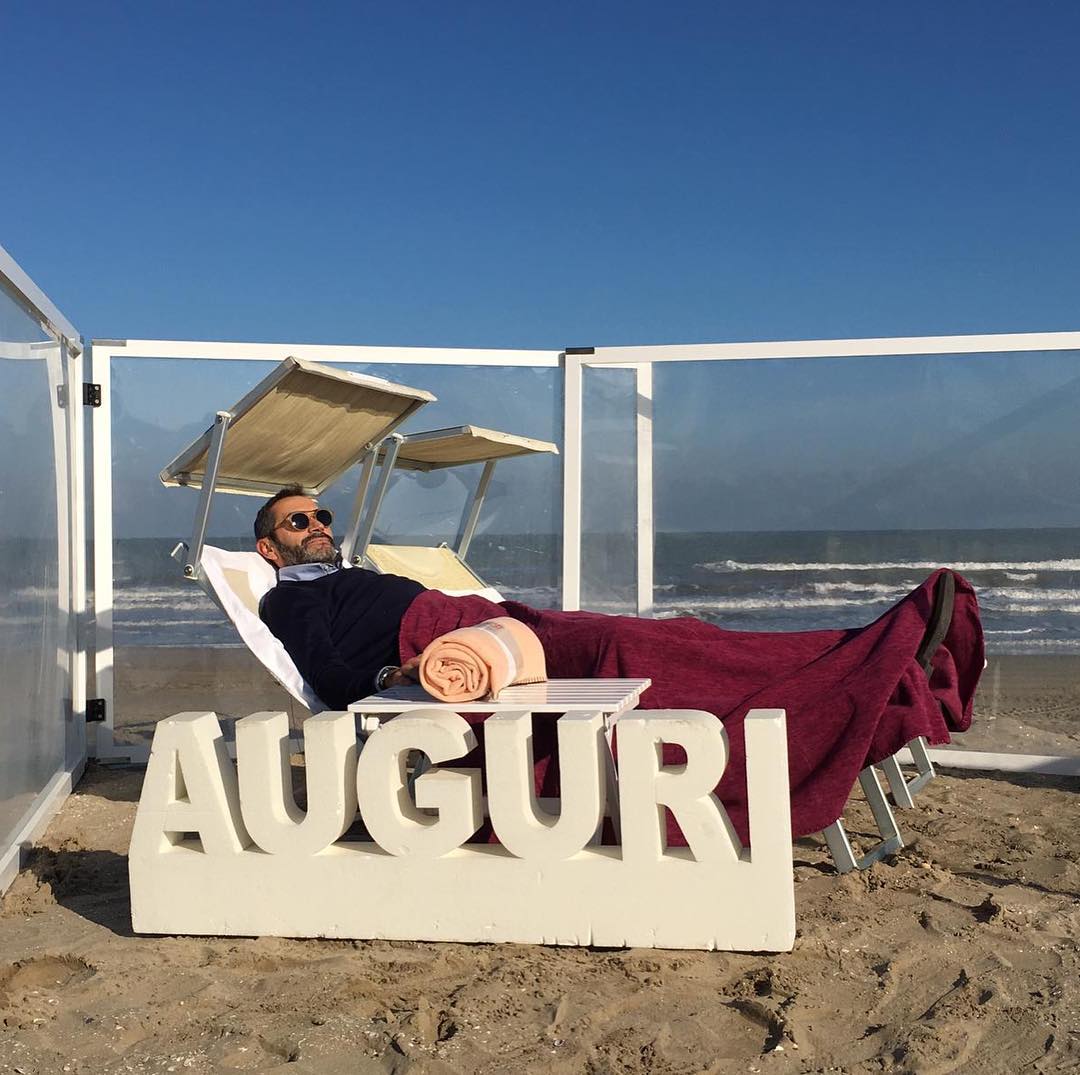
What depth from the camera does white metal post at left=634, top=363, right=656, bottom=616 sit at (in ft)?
16.0

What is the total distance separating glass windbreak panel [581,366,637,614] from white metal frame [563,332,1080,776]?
A: 0.10 feet

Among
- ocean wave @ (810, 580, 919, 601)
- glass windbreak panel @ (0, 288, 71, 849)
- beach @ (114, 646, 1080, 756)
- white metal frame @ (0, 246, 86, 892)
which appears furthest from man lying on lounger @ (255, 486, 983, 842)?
ocean wave @ (810, 580, 919, 601)

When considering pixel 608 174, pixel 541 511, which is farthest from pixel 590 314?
pixel 541 511

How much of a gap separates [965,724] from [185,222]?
15120 millimetres

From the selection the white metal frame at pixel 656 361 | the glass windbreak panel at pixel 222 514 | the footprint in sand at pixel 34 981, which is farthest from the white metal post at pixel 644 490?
the footprint in sand at pixel 34 981

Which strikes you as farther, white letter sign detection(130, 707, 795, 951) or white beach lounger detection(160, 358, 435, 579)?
white beach lounger detection(160, 358, 435, 579)

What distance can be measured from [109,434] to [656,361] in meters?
2.15

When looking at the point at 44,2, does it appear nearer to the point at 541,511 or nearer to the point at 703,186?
the point at 541,511

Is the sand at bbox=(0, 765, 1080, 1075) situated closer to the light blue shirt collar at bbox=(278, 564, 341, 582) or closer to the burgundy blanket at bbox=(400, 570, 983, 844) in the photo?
the burgundy blanket at bbox=(400, 570, 983, 844)

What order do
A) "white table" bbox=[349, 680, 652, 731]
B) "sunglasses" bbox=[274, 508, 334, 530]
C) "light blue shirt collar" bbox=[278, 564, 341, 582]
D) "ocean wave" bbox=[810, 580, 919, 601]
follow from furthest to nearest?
1. "ocean wave" bbox=[810, 580, 919, 601]
2. "sunglasses" bbox=[274, 508, 334, 530]
3. "light blue shirt collar" bbox=[278, 564, 341, 582]
4. "white table" bbox=[349, 680, 652, 731]

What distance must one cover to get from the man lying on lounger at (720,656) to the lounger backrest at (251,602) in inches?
1.6

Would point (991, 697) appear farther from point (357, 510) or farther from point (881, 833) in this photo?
point (357, 510)

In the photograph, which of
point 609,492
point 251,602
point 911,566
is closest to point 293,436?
point 251,602

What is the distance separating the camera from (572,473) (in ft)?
16.1
